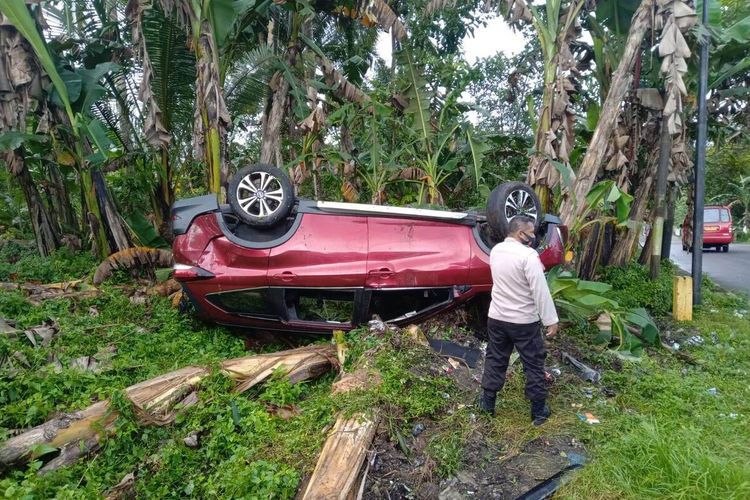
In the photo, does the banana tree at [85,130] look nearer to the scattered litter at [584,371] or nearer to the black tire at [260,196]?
the black tire at [260,196]

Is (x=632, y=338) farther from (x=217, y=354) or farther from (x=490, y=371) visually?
(x=217, y=354)

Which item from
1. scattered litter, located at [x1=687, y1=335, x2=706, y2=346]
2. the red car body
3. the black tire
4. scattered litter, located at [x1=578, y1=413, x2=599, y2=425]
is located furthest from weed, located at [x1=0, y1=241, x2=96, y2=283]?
scattered litter, located at [x1=687, y1=335, x2=706, y2=346]

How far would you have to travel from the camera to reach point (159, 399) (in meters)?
3.35

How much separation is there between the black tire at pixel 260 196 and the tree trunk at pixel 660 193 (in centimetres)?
661

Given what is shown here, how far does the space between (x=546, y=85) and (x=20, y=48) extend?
6.82 m

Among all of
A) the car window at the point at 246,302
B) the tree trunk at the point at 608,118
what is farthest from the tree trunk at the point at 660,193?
the car window at the point at 246,302

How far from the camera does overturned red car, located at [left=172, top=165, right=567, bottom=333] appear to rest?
434 centimetres

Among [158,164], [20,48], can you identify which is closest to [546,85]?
[158,164]

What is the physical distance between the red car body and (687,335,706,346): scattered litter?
306 cm

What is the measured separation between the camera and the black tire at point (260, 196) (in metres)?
4.39

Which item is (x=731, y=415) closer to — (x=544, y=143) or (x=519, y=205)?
(x=519, y=205)

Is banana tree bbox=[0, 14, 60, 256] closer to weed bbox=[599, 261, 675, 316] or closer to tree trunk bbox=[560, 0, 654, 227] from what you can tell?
tree trunk bbox=[560, 0, 654, 227]

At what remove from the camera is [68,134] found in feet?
22.4

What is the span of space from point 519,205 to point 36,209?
25.0 feet
